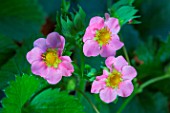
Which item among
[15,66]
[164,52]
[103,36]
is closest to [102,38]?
[103,36]

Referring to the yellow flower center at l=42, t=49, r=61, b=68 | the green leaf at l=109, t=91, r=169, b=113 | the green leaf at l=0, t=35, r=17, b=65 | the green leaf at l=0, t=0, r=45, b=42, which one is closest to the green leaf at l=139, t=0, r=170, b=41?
the green leaf at l=109, t=91, r=169, b=113

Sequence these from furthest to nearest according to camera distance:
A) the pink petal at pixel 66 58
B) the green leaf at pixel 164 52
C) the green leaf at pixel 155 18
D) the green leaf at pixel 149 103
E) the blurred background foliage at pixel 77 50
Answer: the green leaf at pixel 155 18 < the green leaf at pixel 149 103 < the green leaf at pixel 164 52 < the blurred background foliage at pixel 77 50 < the pink petal at pixel 66 58

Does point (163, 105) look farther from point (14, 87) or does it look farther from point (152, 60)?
point (14, 87)

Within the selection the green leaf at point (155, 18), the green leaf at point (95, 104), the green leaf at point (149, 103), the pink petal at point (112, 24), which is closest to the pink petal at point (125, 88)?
the pink petal at point (112, 24)

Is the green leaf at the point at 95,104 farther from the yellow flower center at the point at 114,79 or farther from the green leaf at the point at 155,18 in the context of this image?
the green leaf at the point at 155,18

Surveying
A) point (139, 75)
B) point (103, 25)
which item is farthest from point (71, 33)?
point (139, 75)
